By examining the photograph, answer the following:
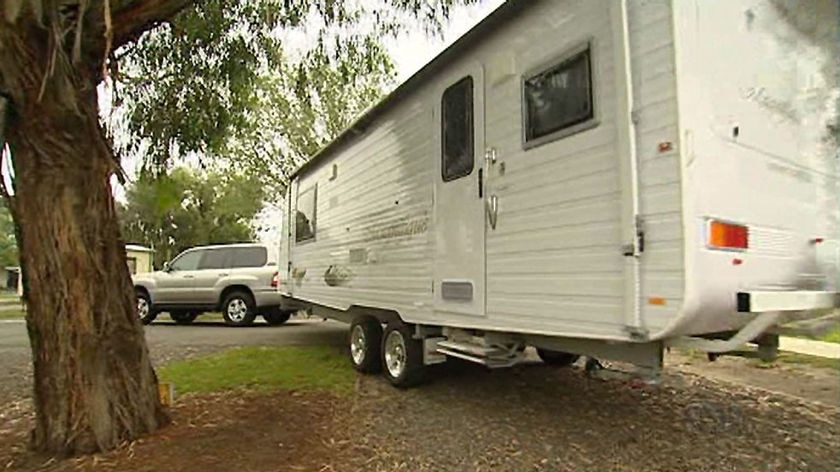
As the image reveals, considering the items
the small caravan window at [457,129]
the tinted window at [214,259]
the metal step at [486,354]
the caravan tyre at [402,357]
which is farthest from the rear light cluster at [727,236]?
→ the tinted window at [214,259]

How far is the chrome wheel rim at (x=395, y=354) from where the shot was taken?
6.12 metres

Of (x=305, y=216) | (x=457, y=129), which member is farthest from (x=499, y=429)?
(x=305, y=216)

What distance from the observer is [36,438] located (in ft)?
14.3

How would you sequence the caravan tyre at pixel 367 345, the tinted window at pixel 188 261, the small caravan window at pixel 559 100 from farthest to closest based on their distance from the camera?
the tinted window at pixel 188 261 → the caravan tyre at pixel 367 345 → the small caravan window at pixel 559 100

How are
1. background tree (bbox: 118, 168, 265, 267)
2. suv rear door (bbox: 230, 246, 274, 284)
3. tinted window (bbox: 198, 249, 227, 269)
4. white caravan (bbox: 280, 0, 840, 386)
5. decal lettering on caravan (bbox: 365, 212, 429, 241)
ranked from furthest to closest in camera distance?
background tree (bbox: 118, 168, 265, 267)
tinted window (bbox: 198, 249, 227, 269)
suv rear door (bbox: 230, 246, 274, 284)
decal lettering on caravan (bbox: 365, 212, 429, 241)
white caravan (bbox: 280, 0, 840, 386)

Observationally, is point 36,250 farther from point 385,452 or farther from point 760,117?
point 760,117

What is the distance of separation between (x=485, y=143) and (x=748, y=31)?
6.13 feet

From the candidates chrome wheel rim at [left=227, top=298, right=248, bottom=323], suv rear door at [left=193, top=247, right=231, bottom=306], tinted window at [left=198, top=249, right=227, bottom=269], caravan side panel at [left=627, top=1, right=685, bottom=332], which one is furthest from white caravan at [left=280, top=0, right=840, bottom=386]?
tinted window at [left=198, top=249, right=227, bottom=269]

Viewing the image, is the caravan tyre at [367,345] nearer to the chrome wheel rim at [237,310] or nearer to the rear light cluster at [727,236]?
the rear light cluster at [727,236]

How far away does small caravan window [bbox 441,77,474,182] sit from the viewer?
197 inches

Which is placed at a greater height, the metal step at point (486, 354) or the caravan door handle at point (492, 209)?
the caravan door handle at point (492, 209)

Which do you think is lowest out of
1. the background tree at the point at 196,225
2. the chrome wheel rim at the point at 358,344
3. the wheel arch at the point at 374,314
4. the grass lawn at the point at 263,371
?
the grass lawn at the point at 263,371

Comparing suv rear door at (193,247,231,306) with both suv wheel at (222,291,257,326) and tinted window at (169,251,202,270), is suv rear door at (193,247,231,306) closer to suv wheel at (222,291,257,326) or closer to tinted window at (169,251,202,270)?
tinted window at (169,251,202,270)

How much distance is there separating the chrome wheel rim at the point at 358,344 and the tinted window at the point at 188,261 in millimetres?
7599
